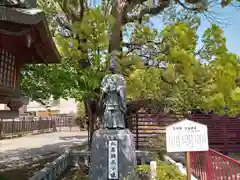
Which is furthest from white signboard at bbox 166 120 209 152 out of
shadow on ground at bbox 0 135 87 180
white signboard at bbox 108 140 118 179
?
shadow on ground at bbox 0 135 87 180

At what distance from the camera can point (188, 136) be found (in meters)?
4.40

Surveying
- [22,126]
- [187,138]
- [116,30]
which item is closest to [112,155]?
[187,138]

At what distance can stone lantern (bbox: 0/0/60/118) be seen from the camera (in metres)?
3.66

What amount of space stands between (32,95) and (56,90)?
144cm

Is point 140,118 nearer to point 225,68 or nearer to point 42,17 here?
point 225,68

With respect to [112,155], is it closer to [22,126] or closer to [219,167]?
[219,167]

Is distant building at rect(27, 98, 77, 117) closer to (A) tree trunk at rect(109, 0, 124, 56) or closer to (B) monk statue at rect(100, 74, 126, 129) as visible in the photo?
(A) tree trunk at rect(109, 0, 124, 56)

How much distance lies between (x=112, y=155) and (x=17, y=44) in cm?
378

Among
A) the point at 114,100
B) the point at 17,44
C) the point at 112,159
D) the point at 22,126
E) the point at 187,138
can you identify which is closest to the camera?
the point at 187,138

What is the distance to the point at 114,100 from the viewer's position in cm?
733

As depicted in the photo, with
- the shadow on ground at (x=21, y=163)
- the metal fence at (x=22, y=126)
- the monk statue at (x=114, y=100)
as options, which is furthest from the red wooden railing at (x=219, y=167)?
the metal fence at (x=22, y=126)

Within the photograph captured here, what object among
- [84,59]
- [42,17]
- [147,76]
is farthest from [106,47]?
[42,17]

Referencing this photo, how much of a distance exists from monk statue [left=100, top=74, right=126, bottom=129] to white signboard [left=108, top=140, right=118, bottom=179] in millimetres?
553

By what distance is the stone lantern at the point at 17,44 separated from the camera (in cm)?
366
